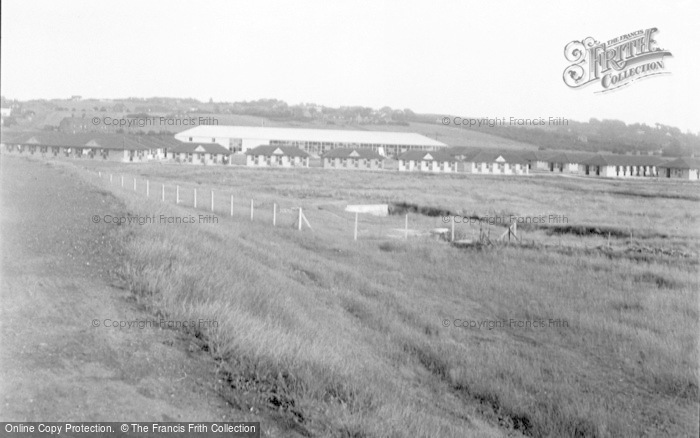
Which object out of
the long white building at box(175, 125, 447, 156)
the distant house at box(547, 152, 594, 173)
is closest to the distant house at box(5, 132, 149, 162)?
the long white building at box(175, 125, 447, 156)

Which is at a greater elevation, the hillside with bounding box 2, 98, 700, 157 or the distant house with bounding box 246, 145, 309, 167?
the hillside with bounding box 2, 98, 700, 157

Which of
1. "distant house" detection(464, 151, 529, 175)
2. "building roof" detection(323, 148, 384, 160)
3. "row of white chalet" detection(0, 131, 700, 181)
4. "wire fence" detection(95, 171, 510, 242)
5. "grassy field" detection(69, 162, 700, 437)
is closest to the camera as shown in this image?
Answer: "grassy field" detection(69, 162, 700, 437)

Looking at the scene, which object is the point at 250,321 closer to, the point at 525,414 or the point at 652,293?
the point at 525,414

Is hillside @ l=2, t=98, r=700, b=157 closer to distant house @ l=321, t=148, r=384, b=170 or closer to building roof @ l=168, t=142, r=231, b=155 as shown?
building roof @ l=168, t=142, r=231, b=155

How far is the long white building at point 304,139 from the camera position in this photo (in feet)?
355

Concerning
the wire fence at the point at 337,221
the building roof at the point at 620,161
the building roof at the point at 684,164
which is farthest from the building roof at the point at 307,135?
the wire fence at the point at 337,221

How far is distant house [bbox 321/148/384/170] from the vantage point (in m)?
91.9

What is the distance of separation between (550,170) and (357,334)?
97.7 m

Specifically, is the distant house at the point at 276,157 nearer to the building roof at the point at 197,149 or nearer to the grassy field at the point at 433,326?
the building roof at the point at 197,149

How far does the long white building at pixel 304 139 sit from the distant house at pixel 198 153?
1267 cm

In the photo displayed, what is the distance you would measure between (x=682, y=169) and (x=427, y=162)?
103 ft

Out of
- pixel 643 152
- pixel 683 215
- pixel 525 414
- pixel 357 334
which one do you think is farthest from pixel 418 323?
pixel 643 152

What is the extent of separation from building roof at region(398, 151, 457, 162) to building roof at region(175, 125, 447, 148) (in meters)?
19.6

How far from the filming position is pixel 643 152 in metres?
124
